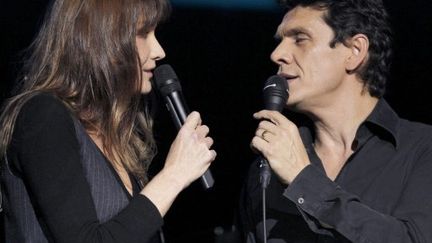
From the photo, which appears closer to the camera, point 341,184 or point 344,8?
point 341,184

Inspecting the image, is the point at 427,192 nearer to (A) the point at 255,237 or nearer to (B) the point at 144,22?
(A) the point at 255,237

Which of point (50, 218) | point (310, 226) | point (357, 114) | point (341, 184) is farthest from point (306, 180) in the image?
point (50, 218)

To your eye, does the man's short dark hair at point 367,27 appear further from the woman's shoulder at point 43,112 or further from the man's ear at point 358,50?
the woman's shoulder at point 43,112

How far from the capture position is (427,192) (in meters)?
2.11

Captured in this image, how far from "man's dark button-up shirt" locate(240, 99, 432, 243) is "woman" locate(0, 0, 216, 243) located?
0.33 metres

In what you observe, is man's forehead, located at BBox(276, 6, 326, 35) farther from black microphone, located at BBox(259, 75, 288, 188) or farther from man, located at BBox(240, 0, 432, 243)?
black microphone, located at BBox(259, 75, 288, 188)

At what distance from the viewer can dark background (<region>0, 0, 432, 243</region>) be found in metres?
3.59

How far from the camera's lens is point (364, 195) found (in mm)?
2189

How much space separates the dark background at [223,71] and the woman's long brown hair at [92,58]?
1.39 m

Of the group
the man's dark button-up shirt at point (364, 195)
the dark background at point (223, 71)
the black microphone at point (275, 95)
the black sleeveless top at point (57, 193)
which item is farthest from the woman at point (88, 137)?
the dark background at point (223, 71)

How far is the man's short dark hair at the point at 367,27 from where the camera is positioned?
7.99ft

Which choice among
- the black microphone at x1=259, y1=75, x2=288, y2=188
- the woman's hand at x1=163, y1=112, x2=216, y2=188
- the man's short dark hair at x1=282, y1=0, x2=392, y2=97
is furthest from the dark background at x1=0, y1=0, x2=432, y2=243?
the woman's hand at x1=163, y1=112, x2=216, y2=188

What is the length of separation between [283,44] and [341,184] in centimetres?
48

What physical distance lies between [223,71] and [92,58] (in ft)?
6.71
